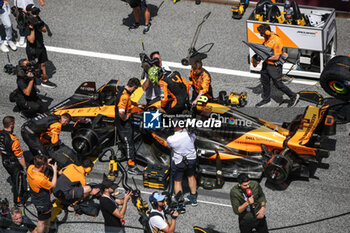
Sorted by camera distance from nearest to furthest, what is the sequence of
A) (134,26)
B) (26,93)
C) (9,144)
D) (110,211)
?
(110,211) → (9,144) → (26,93) → (134,26)

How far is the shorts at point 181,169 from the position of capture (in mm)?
9016

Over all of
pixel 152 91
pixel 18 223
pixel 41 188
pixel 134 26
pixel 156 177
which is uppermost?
pixel 134 26

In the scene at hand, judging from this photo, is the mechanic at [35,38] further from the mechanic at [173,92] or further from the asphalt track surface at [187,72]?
the mechanic at [173,92]

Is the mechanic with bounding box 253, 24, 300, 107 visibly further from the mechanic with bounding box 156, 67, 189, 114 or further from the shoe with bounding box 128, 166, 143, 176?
the shoe with bounding box 128, 166, 143, 176

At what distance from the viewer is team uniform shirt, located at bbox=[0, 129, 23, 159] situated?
9188 millimetres

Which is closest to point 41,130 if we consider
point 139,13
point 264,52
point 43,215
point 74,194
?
point 74,194

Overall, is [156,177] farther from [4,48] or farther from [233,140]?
[4,48]

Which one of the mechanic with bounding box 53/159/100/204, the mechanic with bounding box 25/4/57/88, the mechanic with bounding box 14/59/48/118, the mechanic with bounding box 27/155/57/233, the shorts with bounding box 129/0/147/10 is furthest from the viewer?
the shorts with bounding box 129/0/147/10

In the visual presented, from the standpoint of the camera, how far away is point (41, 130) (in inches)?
380

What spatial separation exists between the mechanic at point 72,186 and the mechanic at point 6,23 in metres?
5.88

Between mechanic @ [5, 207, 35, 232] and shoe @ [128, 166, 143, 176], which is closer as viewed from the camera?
mechanic @ [5, 207, 35, 232]

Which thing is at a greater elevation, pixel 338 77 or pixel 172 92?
pixel 338 77

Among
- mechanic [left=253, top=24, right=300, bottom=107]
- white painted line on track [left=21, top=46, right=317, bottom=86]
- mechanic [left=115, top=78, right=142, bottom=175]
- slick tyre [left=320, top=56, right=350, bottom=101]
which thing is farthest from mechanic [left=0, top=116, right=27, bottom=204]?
slick tyre [left=320, top=56, right=350, bottom=101]

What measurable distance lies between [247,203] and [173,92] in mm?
3296
